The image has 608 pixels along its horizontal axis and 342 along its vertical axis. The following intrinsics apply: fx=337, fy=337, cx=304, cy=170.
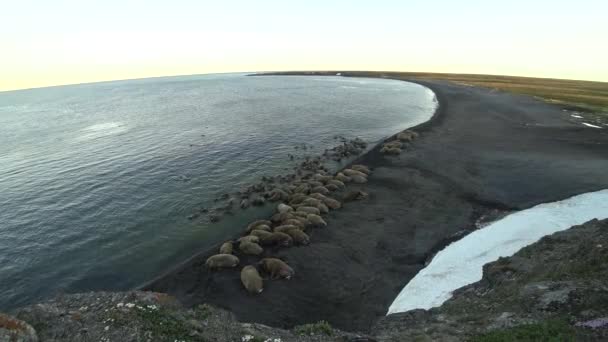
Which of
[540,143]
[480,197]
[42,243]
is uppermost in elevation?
[540,143]

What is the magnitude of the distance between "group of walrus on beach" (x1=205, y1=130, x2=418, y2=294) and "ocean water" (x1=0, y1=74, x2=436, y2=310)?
10.3 ft

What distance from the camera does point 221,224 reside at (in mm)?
28359

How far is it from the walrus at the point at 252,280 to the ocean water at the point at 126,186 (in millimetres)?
6411

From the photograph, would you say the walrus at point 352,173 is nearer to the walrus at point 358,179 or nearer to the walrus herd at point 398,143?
the walrus at point 358,179

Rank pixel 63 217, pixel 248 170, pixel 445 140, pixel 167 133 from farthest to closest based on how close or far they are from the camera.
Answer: pixel 167 133 < pixel 445 140 < pixel 248 170 < pixel 63 217

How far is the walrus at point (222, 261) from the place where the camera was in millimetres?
21297

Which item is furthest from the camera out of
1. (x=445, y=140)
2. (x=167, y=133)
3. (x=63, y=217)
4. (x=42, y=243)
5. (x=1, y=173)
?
(x=167, y=133)

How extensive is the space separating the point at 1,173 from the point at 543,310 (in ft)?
196

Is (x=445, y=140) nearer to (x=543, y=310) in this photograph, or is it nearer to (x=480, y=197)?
(x=480, y=197)

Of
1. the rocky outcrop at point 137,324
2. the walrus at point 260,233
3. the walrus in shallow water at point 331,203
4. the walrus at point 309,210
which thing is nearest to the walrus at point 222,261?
the walrus at point 260,233

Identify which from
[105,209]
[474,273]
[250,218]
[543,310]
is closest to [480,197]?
[474,273]

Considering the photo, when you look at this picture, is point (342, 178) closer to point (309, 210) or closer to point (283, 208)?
point (309, 210)

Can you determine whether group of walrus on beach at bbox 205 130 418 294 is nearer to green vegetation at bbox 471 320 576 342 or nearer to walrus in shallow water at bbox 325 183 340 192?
walrus in shallow water at bbox 325 183 340 192

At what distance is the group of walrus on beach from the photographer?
20.6m
